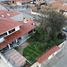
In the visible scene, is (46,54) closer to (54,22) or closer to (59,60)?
(59,60)

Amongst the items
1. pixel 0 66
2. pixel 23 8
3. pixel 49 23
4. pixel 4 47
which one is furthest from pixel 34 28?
pixel 23 8

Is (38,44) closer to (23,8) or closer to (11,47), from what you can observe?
(11,47)

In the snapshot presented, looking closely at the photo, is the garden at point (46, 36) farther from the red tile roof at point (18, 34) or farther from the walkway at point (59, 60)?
the walkway at point (59, 60)

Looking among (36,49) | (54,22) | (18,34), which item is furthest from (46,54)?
(18,34)

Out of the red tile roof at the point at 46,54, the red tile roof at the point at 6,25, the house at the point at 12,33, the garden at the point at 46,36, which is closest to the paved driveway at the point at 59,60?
the red tile roof at the point at 46,54

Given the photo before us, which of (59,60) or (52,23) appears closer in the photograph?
(59,60)

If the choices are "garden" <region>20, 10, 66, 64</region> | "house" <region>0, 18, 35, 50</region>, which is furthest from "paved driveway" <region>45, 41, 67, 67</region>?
"house" <region>0, 18, 35, 50</region>

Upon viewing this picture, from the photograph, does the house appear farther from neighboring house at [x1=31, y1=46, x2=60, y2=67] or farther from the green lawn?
neighboring house at [x1=31, y1=46, x2=60, y2=67]
